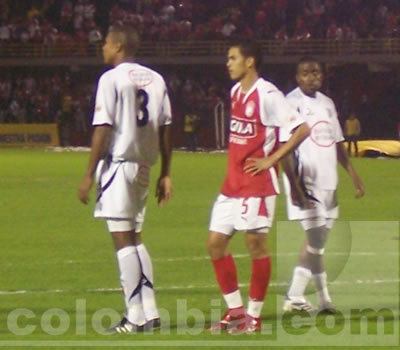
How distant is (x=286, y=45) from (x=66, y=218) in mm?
32300

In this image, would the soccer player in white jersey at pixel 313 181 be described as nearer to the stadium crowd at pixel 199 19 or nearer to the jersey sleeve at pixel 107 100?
the jersey sleeve at pixel 107 100

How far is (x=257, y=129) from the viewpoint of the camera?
8219 mm

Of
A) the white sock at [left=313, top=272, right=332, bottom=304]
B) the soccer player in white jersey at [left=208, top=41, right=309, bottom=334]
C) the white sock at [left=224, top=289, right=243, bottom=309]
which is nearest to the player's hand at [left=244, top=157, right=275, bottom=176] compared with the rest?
the soccer player in white jersey at [left=208, top=41, right=309, bottom=334]

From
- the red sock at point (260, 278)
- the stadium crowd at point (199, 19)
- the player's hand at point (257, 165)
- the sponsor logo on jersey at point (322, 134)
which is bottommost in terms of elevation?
the red sock at point (260, 278)

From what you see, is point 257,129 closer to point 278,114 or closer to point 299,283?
point 278,114

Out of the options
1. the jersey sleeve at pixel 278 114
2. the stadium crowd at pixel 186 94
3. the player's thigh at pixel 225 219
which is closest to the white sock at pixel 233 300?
the player's thigh at pixel 225 219

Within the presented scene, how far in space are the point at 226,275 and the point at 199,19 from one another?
45869 millimetres

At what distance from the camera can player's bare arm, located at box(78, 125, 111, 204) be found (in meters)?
8.10

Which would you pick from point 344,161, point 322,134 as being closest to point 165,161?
point 322,134

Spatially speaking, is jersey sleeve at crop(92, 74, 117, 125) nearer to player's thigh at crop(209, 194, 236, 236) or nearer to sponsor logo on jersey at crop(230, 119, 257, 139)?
sponsor logo on jersey at crop(230, 119, 257, 139)

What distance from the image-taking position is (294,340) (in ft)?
25.5

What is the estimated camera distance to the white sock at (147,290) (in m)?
8.29

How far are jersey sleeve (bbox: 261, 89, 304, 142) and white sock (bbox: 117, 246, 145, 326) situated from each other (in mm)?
1254

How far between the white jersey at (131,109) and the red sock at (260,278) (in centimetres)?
100
